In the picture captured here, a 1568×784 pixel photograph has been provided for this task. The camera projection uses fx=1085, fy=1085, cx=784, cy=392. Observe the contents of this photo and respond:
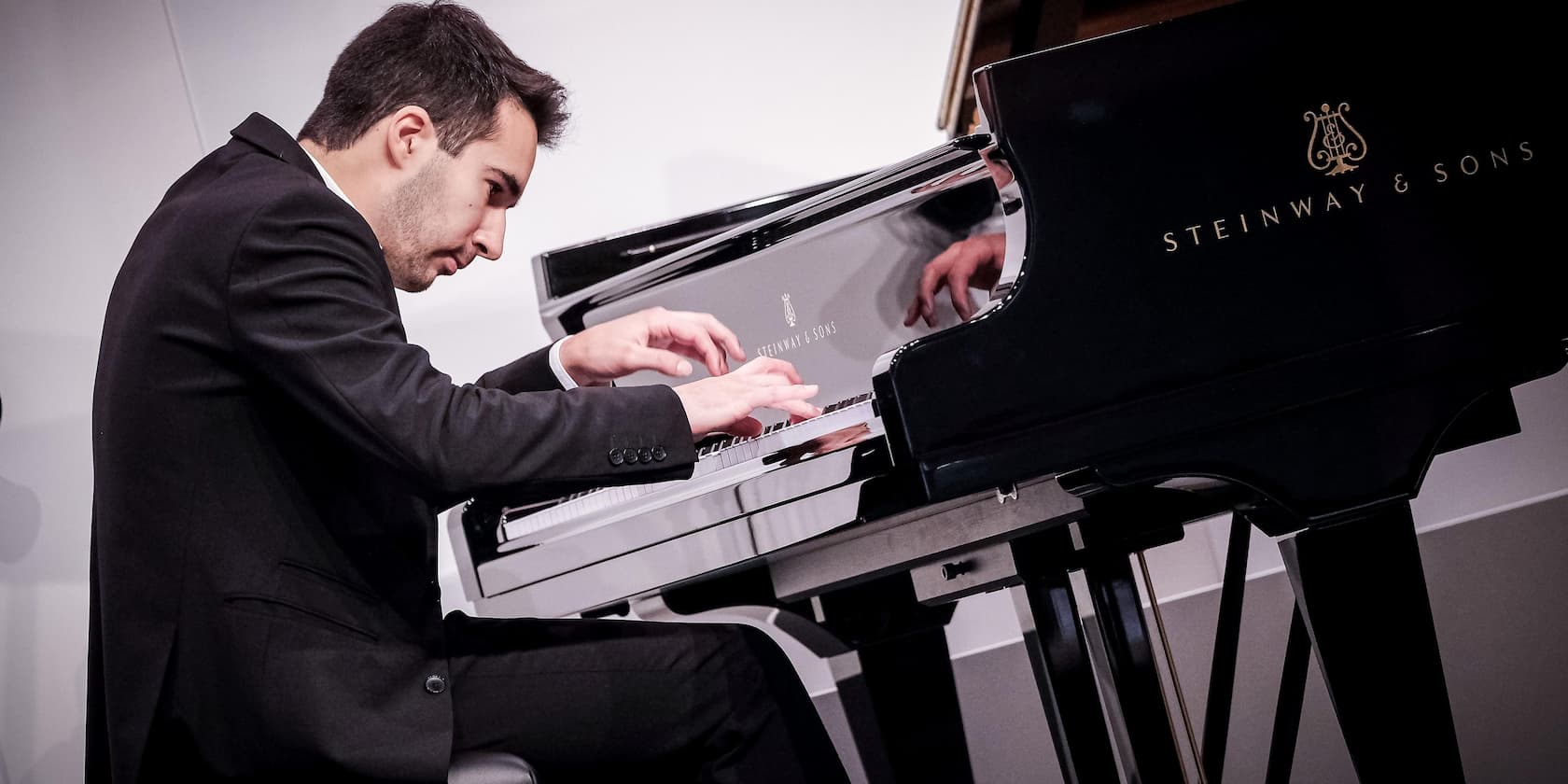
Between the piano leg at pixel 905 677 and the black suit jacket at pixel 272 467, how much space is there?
48cm

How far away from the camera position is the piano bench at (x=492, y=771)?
3.59 feet

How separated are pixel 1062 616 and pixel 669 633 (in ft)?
1.54

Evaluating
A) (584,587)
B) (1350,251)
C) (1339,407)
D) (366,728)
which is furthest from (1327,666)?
(366,728)

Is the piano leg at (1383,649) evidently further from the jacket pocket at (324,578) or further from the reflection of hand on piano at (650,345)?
the jacket pocket at (324,578)

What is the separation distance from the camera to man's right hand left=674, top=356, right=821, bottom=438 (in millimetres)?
1153

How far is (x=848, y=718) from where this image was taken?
2439 millimetres

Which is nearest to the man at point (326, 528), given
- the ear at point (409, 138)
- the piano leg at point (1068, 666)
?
the ear at point (409, 138)

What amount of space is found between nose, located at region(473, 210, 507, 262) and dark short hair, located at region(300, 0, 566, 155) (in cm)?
11

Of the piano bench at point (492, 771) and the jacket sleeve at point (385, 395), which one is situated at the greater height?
the jacket sleeve at point (385, 395)

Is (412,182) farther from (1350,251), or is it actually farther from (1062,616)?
(1350,251)

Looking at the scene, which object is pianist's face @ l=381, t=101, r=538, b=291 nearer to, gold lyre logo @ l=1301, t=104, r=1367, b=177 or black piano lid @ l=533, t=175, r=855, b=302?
black piano lid @ l=533, t=175, r=855, b=302

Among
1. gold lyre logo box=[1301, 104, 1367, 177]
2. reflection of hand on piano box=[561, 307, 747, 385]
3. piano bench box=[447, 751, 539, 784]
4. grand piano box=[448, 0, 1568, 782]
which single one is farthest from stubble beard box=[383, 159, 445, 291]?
gold lyre logo box=[1301, 104, 1367, 177]

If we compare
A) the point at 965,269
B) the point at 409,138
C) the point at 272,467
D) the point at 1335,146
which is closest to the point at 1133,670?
the point at 965,269

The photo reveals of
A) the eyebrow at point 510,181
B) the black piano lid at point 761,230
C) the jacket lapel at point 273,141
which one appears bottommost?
the black piano lid at point 761,230
